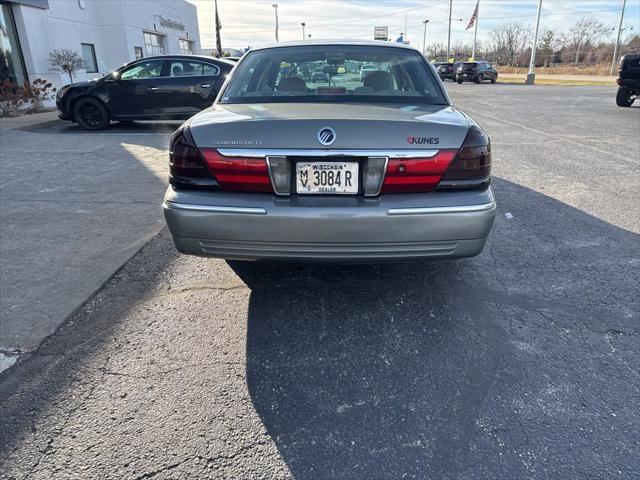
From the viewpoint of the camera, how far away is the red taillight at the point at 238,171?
2521 mm

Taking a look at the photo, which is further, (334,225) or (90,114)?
(90,114)

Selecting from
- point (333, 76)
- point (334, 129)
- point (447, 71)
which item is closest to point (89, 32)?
point (333, 76)

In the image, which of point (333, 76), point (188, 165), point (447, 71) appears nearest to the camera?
point (188, 165)

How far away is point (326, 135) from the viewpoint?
246 cm

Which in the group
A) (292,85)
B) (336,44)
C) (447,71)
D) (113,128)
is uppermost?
(336,44)

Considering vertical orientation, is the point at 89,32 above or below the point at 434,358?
above

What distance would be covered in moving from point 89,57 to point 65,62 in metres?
4.85

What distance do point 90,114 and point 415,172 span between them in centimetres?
1035

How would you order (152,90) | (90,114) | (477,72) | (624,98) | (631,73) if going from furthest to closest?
(477,72) < (624,98) < (631,73) < (90,114) < (152,90)

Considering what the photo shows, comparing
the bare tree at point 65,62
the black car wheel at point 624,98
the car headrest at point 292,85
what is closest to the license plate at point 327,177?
the car headrest at point 292,85

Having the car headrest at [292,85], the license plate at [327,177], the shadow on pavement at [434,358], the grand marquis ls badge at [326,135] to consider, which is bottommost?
the shadow on pavement at [434,358]

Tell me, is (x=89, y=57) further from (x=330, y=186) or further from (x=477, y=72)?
(x=477, y=72)

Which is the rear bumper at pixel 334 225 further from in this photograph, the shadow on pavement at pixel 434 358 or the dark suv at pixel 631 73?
the dark suv at pixel 631 73

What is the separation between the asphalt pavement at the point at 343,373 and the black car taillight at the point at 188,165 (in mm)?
876
